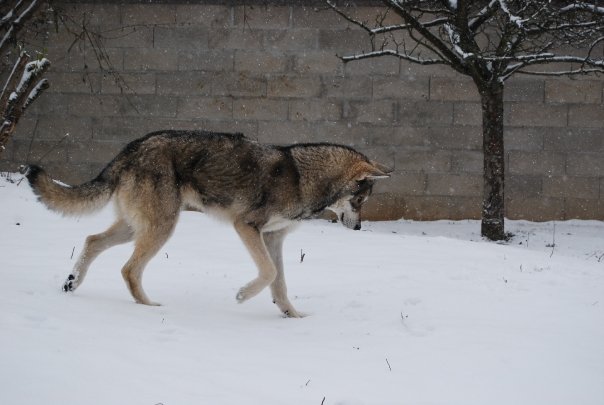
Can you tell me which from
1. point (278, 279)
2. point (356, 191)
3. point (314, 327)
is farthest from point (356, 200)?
point (314, 327)

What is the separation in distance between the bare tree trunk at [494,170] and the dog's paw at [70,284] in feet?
18.4

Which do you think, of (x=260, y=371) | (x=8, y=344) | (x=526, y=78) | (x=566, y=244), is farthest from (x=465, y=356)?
(x=526, y=78)

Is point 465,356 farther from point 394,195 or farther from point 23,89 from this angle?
point 394,195

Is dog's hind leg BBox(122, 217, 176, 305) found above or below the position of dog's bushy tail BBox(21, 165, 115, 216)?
below

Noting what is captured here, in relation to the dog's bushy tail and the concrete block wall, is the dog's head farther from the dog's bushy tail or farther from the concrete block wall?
the concrete block wall

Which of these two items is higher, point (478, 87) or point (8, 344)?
point (478, 87)

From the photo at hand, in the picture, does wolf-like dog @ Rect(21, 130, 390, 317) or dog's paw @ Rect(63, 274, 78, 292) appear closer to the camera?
dog's paw @ Rect(63, 274, 78, 292)

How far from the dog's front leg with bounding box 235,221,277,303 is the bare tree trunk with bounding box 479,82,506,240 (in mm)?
4447

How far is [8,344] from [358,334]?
7.71ft

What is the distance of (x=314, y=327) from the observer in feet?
17.9

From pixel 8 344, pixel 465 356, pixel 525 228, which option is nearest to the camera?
pixel 8 344

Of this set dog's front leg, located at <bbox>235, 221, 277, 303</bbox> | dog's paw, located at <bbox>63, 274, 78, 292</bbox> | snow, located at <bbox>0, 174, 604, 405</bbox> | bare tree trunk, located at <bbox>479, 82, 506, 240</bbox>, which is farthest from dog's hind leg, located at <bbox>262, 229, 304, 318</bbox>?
bare tree trunk, located at <bbox>479, 82, 506, 240</bbox>

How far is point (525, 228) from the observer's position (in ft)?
32.7

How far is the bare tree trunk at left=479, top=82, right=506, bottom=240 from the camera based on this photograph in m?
9.36
